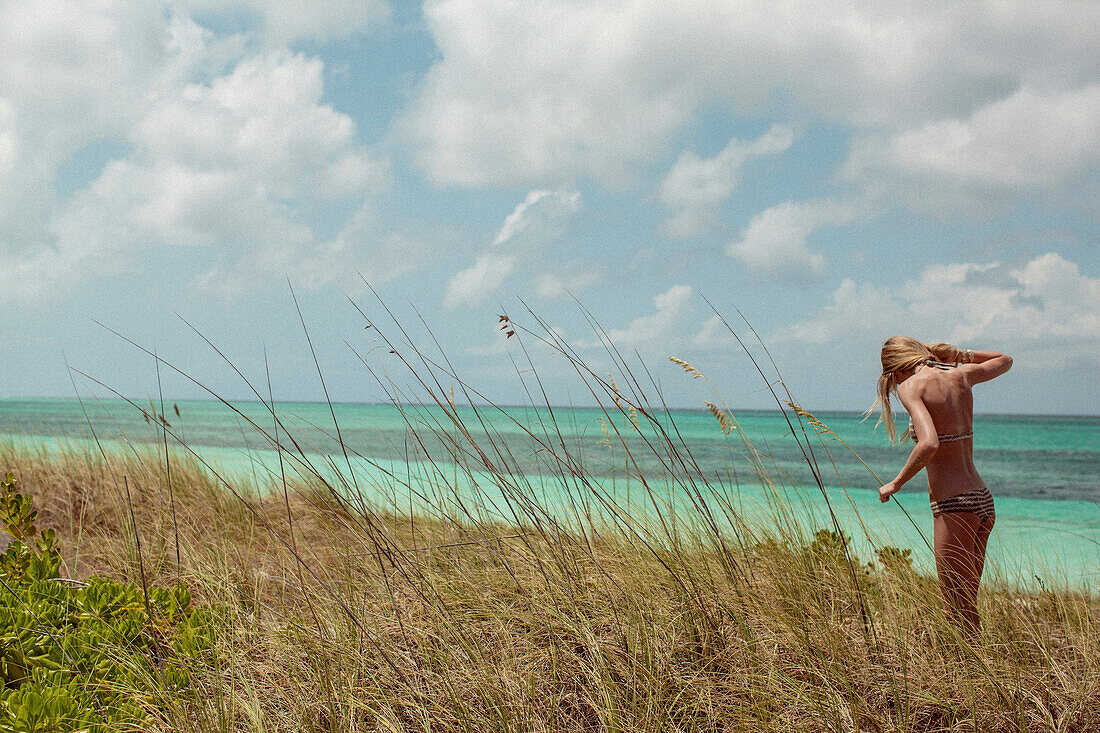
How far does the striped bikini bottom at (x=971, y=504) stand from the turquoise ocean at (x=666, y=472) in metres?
0.19

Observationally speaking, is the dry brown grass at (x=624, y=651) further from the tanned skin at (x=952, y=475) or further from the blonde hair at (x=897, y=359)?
the blonde hair at (x=897, y=359)

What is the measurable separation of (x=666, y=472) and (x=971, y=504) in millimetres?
1507

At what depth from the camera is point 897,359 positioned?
3320 millimetres

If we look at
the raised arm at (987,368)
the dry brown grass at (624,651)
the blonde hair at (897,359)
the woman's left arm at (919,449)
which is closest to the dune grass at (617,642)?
the dry brown grass at (624,651)

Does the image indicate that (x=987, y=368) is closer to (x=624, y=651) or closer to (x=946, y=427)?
(x=946, y=427)

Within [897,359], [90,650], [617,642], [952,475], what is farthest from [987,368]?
[90,650]

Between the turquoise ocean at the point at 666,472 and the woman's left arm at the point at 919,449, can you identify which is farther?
the turquoise ocean at the point at 666,472

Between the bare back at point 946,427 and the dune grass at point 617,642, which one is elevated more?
the bare back at point 946,427

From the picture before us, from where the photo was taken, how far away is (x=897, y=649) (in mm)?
2424

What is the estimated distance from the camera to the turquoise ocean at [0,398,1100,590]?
3.15 metres

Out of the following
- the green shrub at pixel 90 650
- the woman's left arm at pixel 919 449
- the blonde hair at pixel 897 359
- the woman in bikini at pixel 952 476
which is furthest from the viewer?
the blonde hair at pixel 897 359

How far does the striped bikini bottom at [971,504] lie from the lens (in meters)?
3.11

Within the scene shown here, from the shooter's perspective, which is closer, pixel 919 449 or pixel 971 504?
pixel 919 449

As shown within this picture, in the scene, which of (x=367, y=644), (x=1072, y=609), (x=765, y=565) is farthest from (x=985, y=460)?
(x=367, y=644)
